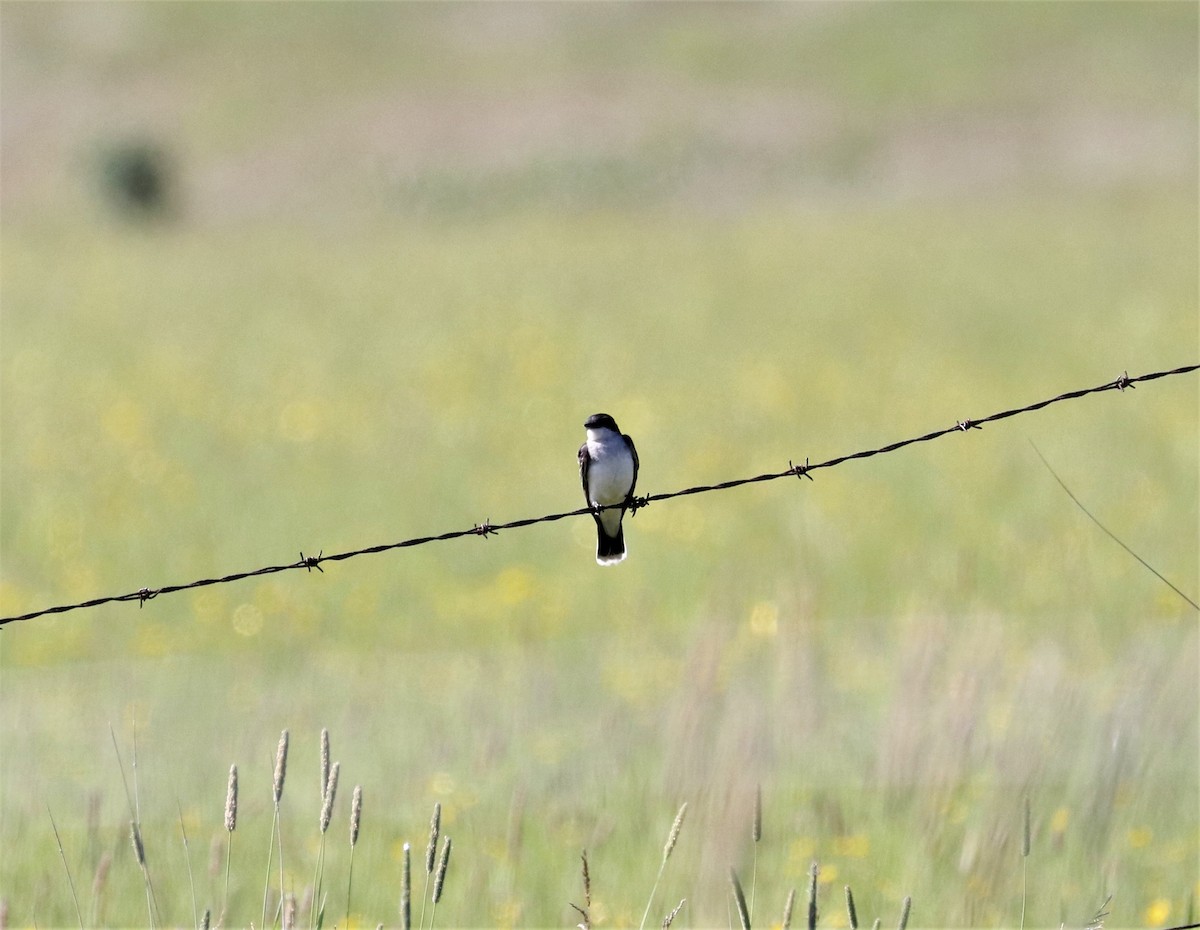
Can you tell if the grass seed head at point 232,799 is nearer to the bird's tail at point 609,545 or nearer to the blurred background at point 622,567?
the blurred background at point 622,567

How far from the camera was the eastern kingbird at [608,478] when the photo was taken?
5.71 metres

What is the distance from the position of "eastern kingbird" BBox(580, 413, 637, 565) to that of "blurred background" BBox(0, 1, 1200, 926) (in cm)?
62

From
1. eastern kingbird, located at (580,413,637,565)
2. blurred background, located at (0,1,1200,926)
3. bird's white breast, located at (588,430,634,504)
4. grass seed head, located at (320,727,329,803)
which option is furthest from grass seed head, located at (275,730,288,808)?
bird's white breast, located at (588,430,634,504)

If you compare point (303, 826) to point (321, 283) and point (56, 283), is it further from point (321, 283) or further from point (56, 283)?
point (56, 283)

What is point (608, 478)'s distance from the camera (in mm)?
5762

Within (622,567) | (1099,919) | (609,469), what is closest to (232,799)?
(1099,919)

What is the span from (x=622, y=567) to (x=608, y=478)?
6068mm

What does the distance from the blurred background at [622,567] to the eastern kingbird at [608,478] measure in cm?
62

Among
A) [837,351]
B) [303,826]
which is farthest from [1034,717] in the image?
[837,351]

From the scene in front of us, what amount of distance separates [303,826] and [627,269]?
26666 mm

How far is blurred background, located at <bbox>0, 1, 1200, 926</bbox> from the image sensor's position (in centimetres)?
594

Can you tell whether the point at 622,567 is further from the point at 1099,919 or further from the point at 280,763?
the point at 280,763

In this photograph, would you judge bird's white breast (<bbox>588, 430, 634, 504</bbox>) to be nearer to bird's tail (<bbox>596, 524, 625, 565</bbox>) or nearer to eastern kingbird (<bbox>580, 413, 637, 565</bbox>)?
eastern kingbird (<bbox>580, 413, 637, 565</bbox>)

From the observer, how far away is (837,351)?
21594mm
